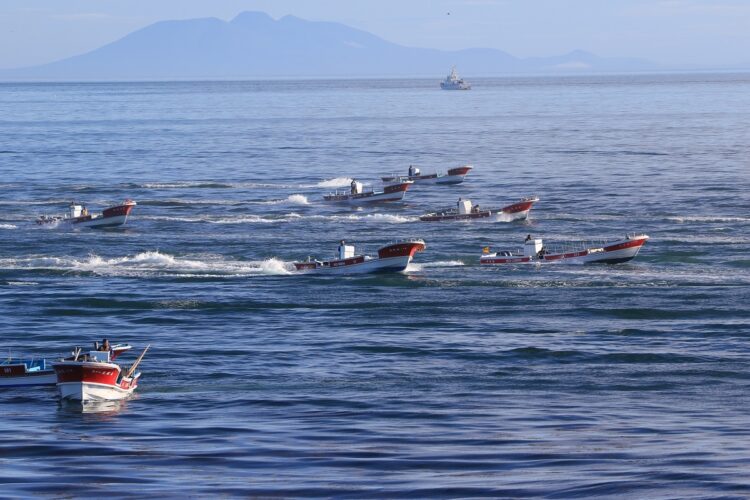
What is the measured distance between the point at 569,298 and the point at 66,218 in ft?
157

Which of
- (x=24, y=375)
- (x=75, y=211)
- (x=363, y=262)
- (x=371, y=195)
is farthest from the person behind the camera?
(x=371, y=195)

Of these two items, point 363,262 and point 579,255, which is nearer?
point 363,262

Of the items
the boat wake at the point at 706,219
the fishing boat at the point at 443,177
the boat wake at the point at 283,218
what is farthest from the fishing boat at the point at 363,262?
the fishing boat at the point at 443,177

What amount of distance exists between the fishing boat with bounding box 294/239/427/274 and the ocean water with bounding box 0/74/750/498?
0.92m

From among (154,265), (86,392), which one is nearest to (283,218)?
(154,265)

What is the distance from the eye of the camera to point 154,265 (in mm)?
83375

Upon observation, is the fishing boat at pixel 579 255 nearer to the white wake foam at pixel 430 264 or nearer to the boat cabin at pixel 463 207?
the white wake foam at pixel 430 264

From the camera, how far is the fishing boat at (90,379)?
47.7 metres

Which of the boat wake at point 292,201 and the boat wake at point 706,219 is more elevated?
the boat wake at point 706,219

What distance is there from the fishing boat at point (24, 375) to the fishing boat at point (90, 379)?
1658mm

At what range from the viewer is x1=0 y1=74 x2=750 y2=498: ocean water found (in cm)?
3806

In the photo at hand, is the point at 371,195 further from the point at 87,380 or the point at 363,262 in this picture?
the point at 87,380

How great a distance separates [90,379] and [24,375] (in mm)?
4222

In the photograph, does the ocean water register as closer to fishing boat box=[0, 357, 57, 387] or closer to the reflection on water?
the reflection on water
